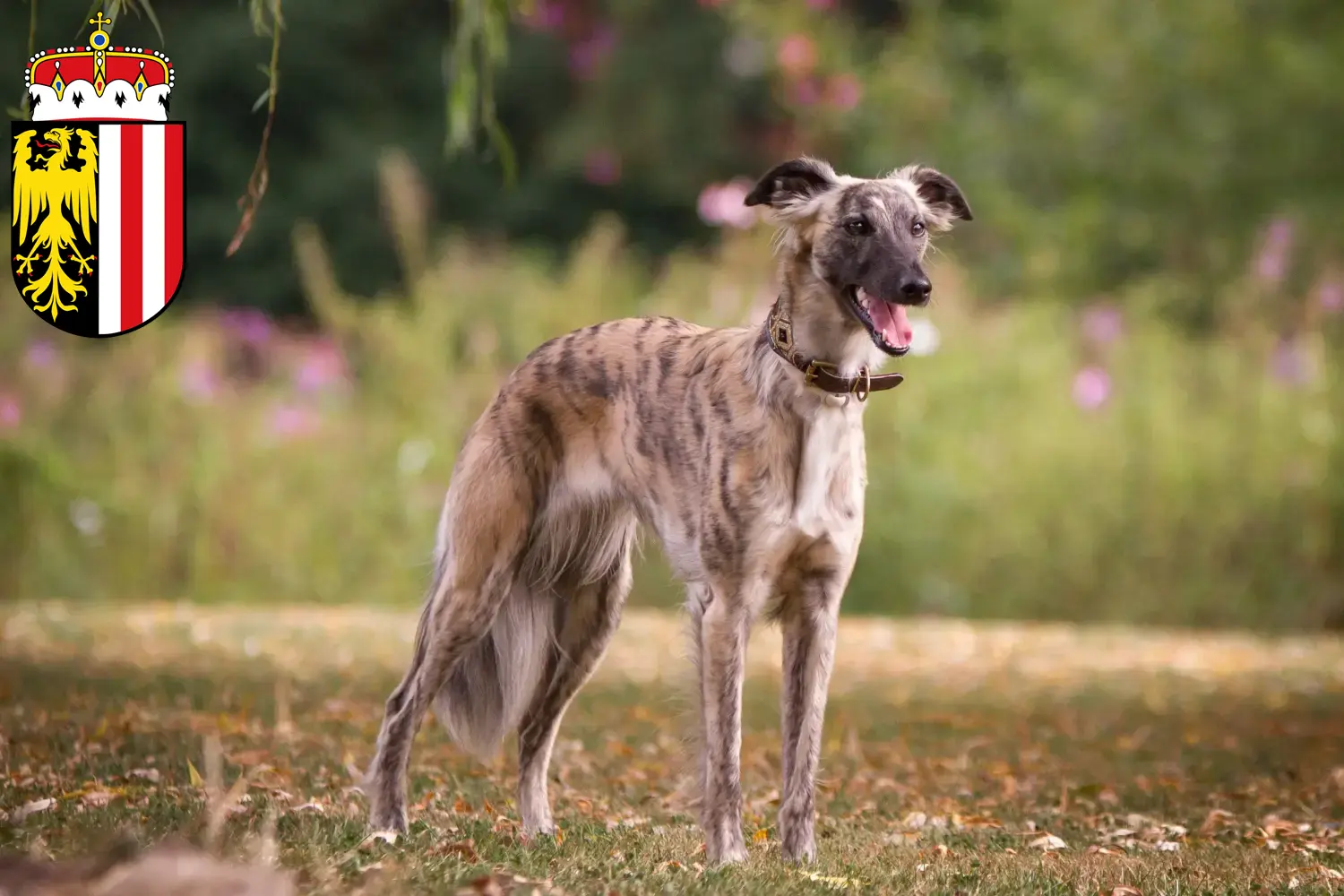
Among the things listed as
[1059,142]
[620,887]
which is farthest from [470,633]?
[1059,142]

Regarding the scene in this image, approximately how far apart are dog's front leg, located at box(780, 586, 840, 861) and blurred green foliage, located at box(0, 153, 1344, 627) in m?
6.53

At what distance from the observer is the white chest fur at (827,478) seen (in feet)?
16.3

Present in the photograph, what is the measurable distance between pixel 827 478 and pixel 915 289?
1.94 ft

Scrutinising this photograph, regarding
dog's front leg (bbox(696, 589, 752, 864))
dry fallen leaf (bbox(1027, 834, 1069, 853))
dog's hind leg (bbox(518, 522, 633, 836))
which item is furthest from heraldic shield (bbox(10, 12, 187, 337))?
dry fallen leaf (bbox(1027, 834, 1069, 853))

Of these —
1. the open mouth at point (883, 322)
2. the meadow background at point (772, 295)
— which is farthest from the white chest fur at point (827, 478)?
the meadow background at point (772, 295)

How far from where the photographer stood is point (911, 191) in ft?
17.3

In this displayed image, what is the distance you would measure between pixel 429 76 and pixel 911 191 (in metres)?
16.6

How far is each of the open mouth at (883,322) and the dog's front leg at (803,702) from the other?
2.46 ft

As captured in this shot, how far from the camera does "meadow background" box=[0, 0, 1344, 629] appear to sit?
476 inches

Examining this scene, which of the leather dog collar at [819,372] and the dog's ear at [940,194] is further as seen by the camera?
the dog's ear at [940,194]

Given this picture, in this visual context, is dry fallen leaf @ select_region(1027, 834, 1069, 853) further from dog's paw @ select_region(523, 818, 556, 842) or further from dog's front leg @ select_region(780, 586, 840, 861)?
dog's paw @ select_region(523, 818, 556, 842)

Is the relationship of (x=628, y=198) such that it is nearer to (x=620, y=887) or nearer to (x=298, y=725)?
(x=298, y=725)

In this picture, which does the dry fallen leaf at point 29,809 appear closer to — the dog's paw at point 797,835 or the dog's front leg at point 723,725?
the dog's front leg at point 723,725

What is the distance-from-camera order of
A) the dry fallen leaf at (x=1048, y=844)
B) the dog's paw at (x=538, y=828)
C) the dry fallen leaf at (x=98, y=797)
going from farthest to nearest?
the dry fallen leaf at (x=1048, y=844) < the dog's paw at (x=538, y=828) < the dry fallen leaf at (x=98, y=797)
